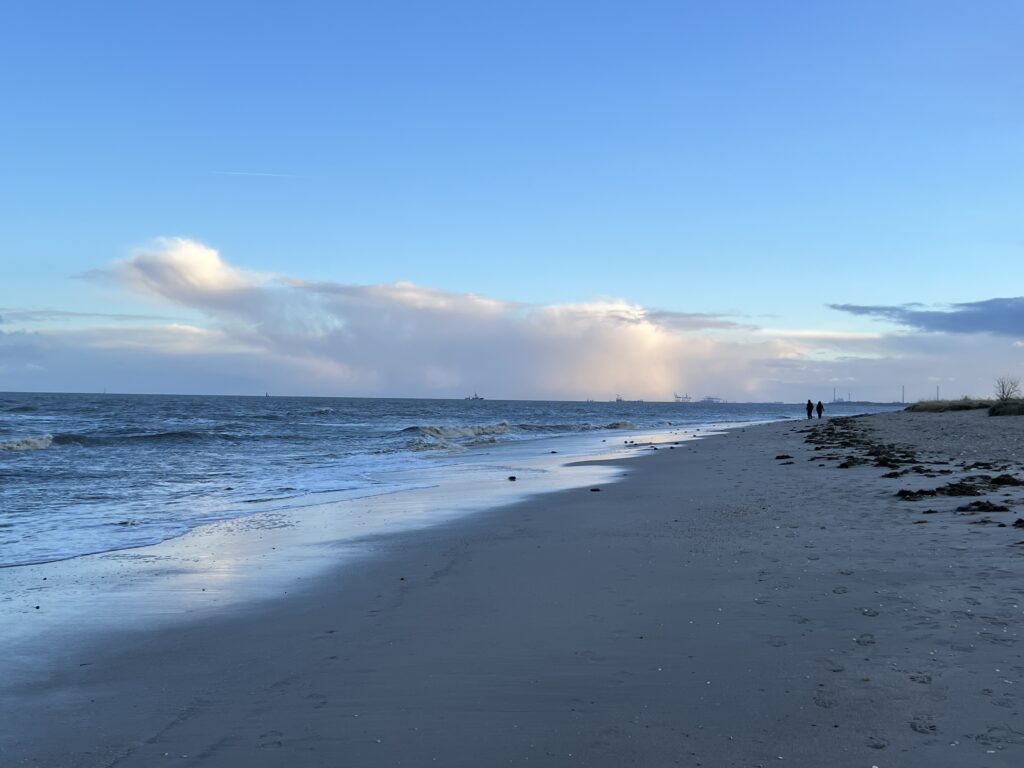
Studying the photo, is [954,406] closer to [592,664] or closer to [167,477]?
[167,477]

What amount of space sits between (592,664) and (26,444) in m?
35.6

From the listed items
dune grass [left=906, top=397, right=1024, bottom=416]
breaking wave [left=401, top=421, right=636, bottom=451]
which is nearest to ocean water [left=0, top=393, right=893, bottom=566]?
breaking wave [left=401, top=421, right=636, bottom=451]

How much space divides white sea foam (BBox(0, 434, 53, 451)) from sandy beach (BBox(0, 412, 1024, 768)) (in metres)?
29.5

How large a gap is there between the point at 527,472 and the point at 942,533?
14.3 m

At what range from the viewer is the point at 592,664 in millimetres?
5070

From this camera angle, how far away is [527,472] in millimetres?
22141

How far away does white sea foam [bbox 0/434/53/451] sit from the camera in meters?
31.7

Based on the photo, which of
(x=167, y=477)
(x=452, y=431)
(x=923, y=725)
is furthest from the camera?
(x=452, y=431)

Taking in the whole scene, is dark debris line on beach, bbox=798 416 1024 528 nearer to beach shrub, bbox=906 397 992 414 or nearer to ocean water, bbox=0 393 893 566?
ocean water, bbox=0 393 893 566

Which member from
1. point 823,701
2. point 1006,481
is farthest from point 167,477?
point 823,701

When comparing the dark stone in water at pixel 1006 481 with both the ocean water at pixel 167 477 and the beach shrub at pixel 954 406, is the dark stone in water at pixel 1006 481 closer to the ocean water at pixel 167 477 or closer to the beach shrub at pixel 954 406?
the ocean water at pixel 167 477

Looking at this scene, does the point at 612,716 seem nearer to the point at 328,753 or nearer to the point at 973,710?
the point at 328,753

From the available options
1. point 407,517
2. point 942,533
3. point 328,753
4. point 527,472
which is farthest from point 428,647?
point 527,472

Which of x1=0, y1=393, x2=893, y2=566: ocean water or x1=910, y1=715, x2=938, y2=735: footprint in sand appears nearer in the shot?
x1=910, y1=715, x2=938, y2=735: footprint in sand
